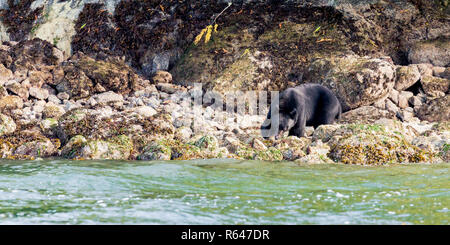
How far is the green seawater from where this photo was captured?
4738mm

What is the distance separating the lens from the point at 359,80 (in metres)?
12.5

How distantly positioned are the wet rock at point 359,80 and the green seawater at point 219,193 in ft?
15.1

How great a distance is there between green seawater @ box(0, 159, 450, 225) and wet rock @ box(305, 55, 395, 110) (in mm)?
4603

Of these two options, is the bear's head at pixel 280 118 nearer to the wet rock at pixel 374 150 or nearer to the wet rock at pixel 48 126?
the wet rock at pixel 374 150

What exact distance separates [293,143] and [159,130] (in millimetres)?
2662

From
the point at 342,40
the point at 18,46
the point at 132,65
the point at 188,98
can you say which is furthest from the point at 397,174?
the point at 18,46

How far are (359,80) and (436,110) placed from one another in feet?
6.45

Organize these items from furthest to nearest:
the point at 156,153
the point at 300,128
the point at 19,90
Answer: the point at 19,90 < the point at 300,128 < the point at 156,153

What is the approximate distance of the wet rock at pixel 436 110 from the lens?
38.8ft

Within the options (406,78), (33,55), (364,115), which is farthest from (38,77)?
(406,78)

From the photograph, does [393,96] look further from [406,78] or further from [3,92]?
[3,92]

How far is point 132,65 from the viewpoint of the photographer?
15617 mm

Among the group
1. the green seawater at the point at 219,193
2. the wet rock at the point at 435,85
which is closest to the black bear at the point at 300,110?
the green seawater at the point at 219,193

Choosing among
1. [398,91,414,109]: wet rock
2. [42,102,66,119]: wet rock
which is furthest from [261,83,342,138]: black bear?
[42,102,66,119]: wet rock
